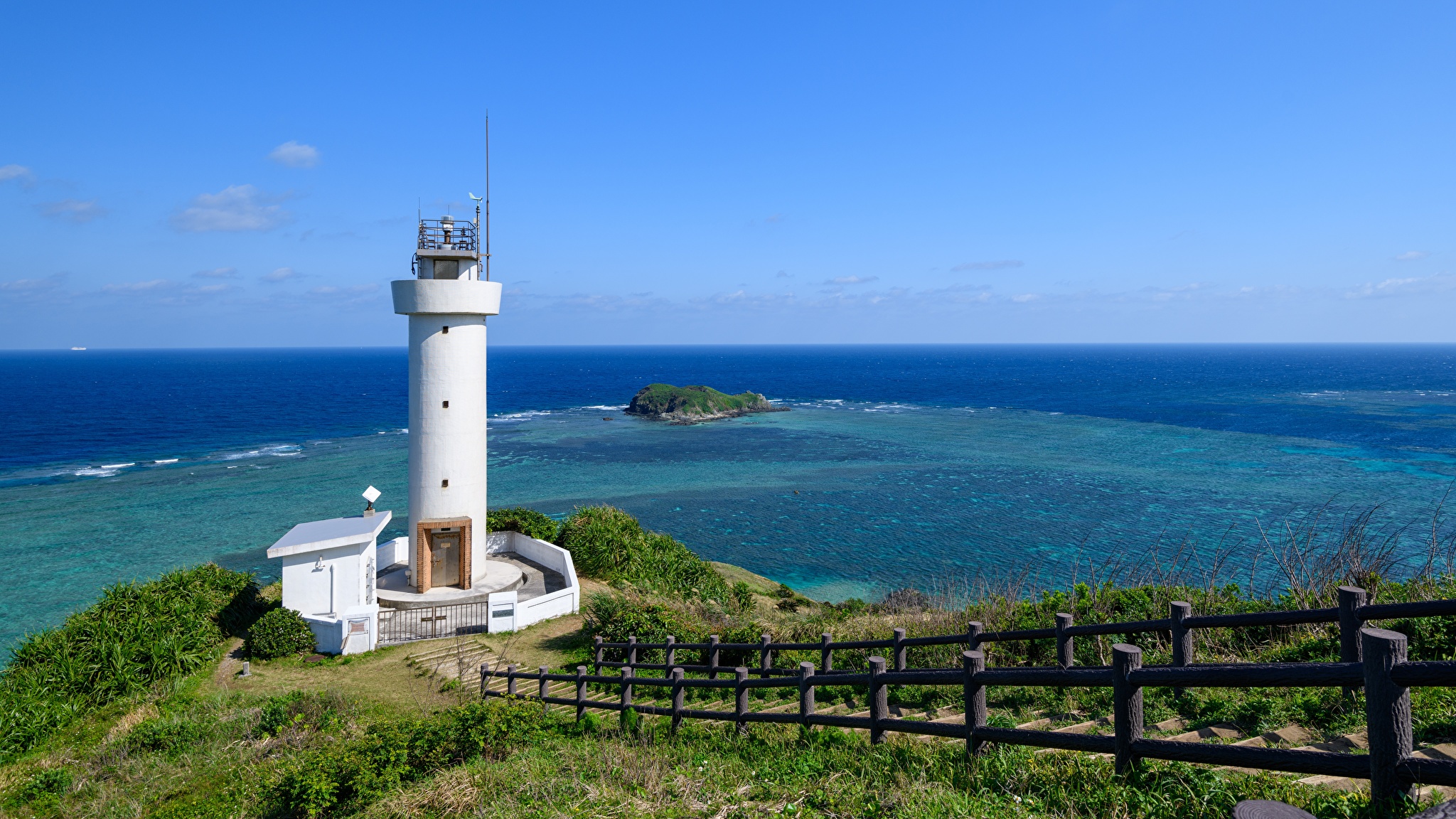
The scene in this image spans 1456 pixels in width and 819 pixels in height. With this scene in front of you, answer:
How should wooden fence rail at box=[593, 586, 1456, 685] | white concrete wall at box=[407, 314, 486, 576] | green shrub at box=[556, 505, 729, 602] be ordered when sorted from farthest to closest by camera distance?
green shrub at box=[556, 505, 729, 602]
white concrete wall at box=[407, 314, 486, 576]
wooden fence rail at box=[593, 586, 1456, 685]

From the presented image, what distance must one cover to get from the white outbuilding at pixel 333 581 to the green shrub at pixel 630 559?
6162 mm

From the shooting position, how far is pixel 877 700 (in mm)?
6387

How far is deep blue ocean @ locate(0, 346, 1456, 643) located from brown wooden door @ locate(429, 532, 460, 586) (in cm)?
1541

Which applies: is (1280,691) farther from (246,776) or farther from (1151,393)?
(1151,393)

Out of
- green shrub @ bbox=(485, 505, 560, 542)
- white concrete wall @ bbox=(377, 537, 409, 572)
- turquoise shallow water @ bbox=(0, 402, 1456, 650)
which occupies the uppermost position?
green shrub @ bbox=(485, 505, 560, 542)

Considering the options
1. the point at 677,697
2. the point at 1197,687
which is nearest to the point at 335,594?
the point at 677,697

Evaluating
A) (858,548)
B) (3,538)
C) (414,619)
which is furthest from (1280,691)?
(3,538)

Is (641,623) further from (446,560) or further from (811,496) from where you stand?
(811,496)

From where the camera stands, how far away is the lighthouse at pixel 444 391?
18.7m

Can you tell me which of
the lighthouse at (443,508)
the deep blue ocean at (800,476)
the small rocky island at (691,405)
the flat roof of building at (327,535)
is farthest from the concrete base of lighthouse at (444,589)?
the small rocky island at (691,405)

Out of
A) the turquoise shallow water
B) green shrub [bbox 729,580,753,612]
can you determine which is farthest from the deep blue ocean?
green shrub [bbox 729,580,753,612]

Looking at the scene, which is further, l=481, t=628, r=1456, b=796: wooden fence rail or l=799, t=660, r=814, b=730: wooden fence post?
l=799, t=660, r=814, b=730: wooden fence post

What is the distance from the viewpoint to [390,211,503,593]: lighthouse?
1870cm

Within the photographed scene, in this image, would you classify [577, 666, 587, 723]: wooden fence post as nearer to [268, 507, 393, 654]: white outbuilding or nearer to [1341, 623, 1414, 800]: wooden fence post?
[268, 507, 393, 654]: white outbuilding
